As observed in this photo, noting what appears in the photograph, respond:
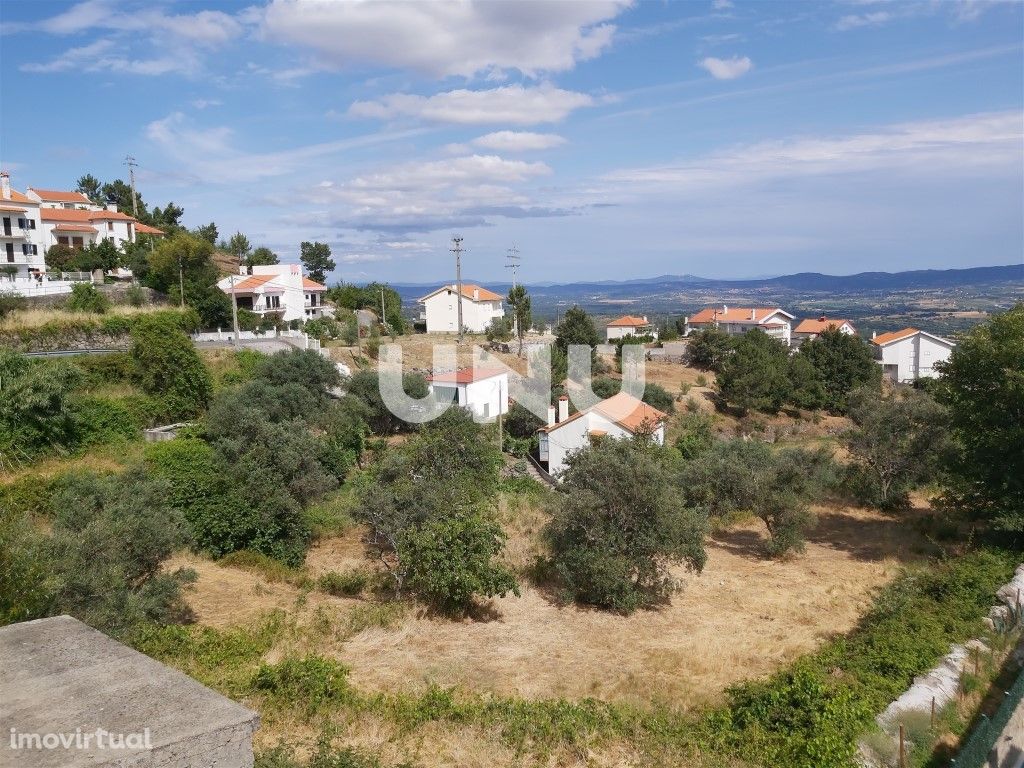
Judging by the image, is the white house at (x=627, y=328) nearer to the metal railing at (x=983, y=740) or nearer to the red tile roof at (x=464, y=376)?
the red tile roof at (x=464, y=376)

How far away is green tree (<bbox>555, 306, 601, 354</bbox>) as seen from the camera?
47.8 meters

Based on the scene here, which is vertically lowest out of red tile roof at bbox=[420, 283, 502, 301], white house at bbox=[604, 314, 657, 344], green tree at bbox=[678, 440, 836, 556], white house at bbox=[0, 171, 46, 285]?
green tree at bbox=[678, 440, 836, 556]

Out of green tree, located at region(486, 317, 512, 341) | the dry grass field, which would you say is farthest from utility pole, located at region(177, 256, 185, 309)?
the dry grass field

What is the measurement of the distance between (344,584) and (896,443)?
15551mm

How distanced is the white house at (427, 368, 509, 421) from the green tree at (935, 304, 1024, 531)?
17.0m

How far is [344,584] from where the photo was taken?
1453 centimetres

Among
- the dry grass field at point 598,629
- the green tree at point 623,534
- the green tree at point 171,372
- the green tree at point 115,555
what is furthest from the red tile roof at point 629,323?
the green tree at point 115,555

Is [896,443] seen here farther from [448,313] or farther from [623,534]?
[448,313]

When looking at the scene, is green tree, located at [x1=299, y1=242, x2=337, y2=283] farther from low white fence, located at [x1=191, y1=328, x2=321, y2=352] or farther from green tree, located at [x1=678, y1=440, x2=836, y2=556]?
green tree, located at [x1=678, y1=440, x2=836, y2=556]

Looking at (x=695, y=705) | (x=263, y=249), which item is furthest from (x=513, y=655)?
(x=263, y=249)

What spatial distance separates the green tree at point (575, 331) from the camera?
47.8 metres

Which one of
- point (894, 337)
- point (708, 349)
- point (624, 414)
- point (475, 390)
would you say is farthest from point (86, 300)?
point (894, 337)

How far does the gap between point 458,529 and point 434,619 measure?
1.67 m

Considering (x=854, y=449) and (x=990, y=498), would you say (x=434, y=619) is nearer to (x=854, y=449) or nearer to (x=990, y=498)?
(x=990, y=498)
